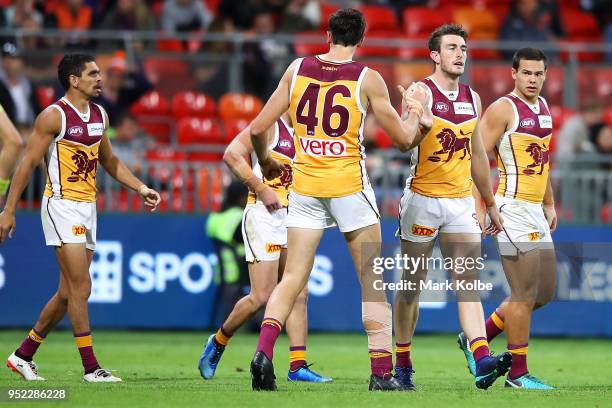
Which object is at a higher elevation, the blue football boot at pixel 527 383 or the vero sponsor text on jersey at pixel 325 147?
the vero sponsor text on jersey at pixel 325 147

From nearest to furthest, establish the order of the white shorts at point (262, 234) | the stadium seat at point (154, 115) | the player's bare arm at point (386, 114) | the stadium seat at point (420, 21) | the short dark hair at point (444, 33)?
the player's bare arm at point (386, 114)
the short dark hair at point (444, 33)
the white shorts at point (262, 234)
the stadium seat at point (154, 115)
the stadium seat at point (420, 21)

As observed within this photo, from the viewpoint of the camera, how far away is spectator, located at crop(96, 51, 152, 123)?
1653cm

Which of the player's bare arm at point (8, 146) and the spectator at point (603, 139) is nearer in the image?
the player's bare arm at point (8, 146)

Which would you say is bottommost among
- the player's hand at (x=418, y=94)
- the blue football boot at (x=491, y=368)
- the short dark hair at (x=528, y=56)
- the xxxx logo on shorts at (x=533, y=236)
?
the blue football boot at (x=491, y=368)

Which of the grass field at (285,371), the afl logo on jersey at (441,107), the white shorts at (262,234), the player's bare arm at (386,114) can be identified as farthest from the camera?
the white shorts at (262,234)

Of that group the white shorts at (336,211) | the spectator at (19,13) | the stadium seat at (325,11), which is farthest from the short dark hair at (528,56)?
the stadium seat at (325,11)

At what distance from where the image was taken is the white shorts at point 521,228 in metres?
9.93

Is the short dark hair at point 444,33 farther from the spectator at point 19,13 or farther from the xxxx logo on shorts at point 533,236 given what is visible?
the spectator at point 19,13

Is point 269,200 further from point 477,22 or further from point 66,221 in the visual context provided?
point 477,22

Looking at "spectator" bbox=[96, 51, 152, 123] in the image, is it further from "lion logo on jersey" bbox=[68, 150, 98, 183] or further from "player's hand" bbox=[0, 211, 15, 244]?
"player's hand" bbox=[0, 211, 15, 244]

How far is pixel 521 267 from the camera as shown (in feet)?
32.5

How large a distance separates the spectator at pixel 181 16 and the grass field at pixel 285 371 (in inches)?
231

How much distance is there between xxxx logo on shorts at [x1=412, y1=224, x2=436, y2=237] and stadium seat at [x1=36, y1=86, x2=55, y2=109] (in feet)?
Answer: 28.8

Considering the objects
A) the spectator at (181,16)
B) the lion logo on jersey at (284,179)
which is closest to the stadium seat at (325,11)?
the spectator at (181,16)
